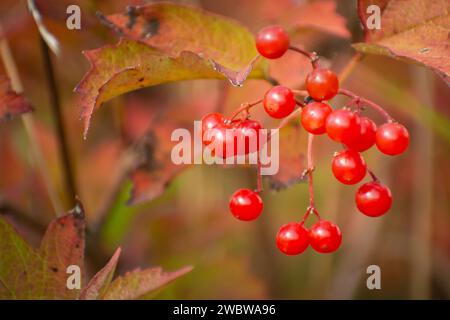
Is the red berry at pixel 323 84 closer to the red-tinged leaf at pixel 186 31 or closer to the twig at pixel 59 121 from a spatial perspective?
the red-tinged leaf at pixel 186 31

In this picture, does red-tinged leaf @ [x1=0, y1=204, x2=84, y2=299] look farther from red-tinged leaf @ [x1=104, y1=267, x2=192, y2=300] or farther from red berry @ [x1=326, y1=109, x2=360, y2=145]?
red berry @ [x1=326, y1=109, x2=360, y2=145]

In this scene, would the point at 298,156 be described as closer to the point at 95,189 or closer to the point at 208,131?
the point at 208,131

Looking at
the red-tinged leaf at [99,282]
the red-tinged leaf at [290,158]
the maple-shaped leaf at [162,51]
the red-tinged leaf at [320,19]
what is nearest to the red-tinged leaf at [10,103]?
the maple-shaped leaf at [162,51]

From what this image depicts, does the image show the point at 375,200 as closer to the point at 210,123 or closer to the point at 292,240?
the point at 292,240

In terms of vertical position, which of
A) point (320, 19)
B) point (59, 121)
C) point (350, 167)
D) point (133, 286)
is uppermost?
point (320, 19)

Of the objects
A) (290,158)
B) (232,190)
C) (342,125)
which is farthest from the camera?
(232,190)

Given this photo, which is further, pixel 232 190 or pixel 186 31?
pixel 232 190

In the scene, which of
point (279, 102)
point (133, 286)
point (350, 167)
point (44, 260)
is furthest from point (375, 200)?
point (44, 260)
